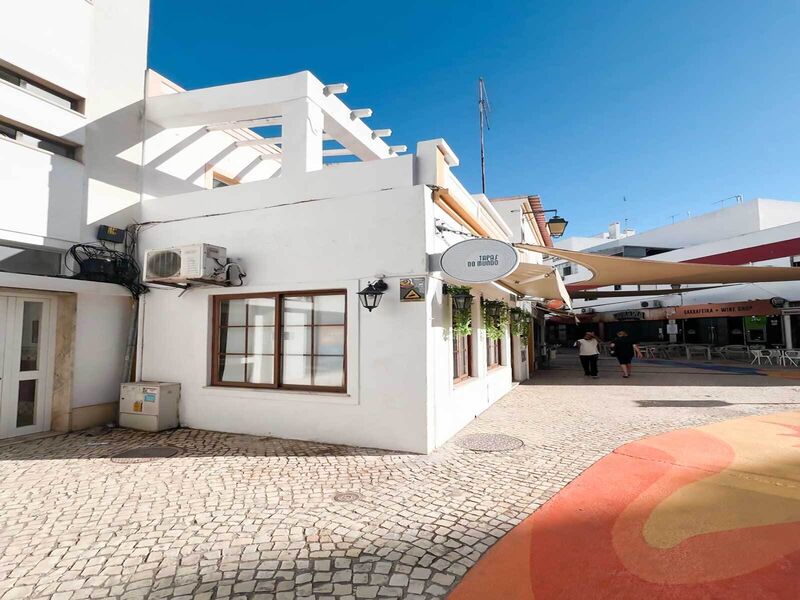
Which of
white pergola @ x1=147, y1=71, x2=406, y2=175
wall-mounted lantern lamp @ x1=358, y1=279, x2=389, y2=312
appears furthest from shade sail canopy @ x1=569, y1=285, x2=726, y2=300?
wall-mounted lantern lamp @ x1=358, y1=279, x2=389, y2=312

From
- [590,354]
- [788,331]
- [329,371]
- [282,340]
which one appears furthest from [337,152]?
[788,331]

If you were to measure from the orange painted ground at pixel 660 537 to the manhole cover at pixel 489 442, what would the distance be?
3.93 ft

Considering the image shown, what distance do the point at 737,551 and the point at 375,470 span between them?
3.23 metres

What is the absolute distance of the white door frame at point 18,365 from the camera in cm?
616

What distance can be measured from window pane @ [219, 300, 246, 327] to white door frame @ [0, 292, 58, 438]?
8.35 ft

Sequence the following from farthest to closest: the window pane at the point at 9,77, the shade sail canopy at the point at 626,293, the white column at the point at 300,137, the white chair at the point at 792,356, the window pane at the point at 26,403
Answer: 1. the shade sail canopy at the point at 626,293
2. the white chair at the point at 792,356
3. the white column at the point at 300,137
4. the window pane at the point at 26,403
5. the window pane at the point at 9,77

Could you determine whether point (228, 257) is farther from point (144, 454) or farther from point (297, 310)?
point (144, 454)

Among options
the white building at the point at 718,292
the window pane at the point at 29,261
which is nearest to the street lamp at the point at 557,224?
the white building at the point at 718,292

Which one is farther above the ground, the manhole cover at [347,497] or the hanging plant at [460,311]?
the hanging plant at [460,311]

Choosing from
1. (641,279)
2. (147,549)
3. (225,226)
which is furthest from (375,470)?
(641,279)

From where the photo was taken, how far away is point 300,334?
632 cm

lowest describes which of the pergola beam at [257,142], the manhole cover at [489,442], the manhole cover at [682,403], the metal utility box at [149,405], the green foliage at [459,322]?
the manhole cover at [489,442]

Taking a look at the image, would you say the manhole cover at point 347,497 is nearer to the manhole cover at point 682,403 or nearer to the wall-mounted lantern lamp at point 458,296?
the wall-mounted lantern lamp at point 458,296

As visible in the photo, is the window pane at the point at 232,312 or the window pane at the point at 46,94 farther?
the window pane at the point at 232,312
